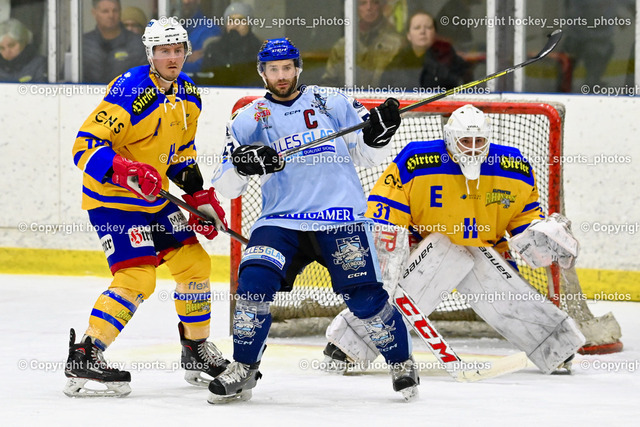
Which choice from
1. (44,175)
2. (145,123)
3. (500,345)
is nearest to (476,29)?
(500,345)

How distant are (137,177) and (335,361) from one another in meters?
1.07

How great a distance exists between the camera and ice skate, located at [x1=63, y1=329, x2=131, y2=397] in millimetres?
3662

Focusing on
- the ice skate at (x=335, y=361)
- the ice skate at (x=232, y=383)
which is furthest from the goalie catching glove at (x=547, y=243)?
the ice skate at (x=232, y=383)

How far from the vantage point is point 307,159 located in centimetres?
366

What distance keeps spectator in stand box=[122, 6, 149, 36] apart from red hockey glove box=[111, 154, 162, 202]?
10.9ft

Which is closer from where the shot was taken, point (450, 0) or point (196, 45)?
point (450, 0)

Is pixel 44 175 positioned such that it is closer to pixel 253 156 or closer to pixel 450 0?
pixel 450 0

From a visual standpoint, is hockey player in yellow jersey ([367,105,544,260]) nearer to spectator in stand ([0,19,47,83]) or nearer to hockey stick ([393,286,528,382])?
hockey stick ([393,286,528,382])

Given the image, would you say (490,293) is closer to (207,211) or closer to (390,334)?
(390,334)

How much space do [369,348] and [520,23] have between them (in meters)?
2.55

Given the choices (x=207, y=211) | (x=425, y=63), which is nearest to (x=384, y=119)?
(x=207, y=211)

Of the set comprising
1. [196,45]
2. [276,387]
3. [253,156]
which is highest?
[196,45]

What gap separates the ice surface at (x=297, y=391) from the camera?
3387 mm

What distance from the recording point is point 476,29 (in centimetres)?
628
